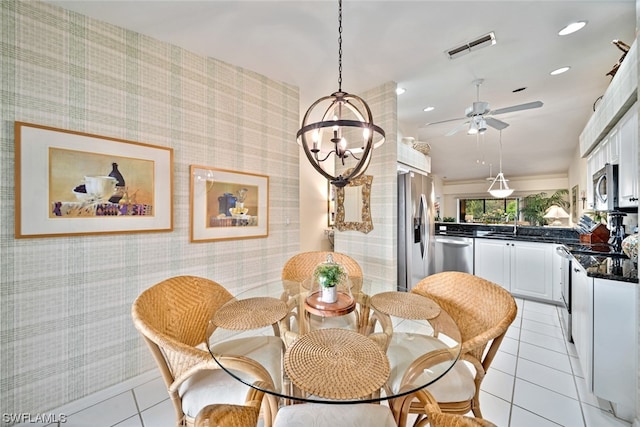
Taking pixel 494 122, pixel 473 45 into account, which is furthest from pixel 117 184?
pixel 494 122

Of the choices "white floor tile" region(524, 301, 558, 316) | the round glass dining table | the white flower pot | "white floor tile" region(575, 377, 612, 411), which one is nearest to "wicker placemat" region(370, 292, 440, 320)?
the round glass dining table

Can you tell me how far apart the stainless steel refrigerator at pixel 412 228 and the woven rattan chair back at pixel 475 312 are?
141 cm

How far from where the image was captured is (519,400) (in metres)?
1.78

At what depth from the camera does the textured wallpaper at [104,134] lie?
1.58 meters

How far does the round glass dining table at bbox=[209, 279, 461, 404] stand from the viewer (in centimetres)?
90

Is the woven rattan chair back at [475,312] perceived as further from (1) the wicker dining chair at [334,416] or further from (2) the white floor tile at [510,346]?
(2) the white floor tile at [510,346]

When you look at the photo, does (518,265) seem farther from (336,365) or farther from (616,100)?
(336,365)

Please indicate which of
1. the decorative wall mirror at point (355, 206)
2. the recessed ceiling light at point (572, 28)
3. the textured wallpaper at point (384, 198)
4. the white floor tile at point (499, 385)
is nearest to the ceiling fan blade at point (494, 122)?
the recessed ceiling light at point (572, 28)

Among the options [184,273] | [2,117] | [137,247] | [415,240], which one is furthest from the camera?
[415,240]

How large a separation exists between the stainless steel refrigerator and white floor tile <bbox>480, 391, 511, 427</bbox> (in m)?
1.32

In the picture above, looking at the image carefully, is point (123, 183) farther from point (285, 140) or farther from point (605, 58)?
point (605, 58)

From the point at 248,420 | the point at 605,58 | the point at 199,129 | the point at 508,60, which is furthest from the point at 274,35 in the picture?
the point at 605,58

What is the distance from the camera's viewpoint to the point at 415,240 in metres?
3.31

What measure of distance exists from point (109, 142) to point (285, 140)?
1.63 m
